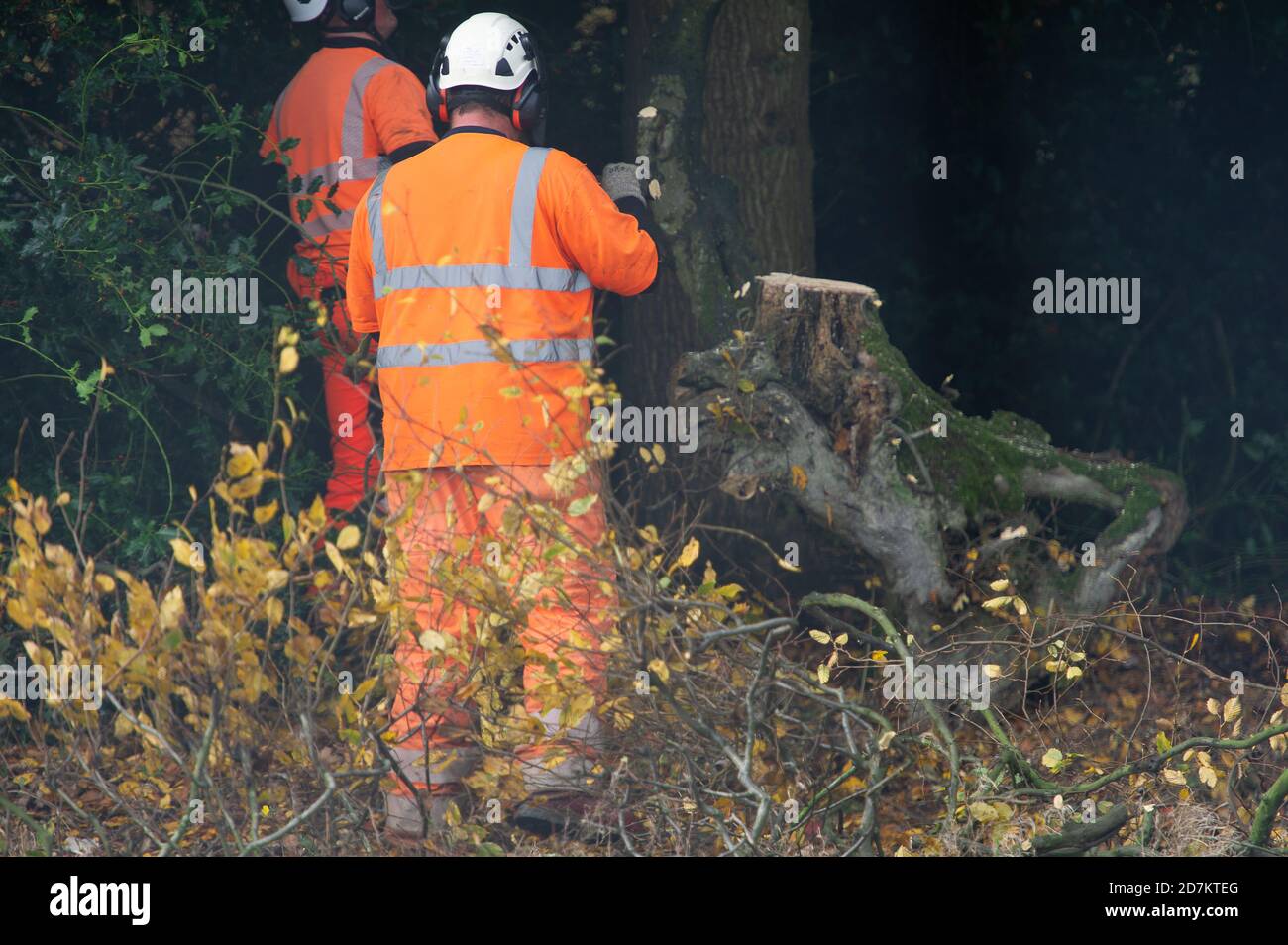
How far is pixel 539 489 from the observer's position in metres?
4.29

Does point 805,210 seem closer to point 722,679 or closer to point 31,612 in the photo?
point 722,679

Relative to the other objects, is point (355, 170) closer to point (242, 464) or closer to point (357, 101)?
point (357, 101)

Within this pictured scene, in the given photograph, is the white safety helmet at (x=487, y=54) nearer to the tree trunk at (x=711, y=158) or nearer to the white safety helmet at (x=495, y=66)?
the white safety helmet at (x=495, y=66)

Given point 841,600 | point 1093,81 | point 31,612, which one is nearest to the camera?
point 31,612

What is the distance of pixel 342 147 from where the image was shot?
202 inches

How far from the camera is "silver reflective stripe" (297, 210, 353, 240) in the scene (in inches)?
200

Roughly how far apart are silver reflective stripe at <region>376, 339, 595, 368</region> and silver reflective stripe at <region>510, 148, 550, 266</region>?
223 mm

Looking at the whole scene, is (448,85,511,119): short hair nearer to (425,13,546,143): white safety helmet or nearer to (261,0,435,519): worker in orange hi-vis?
(425,13,546,143): white safety helmet

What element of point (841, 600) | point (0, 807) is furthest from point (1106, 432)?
point (0, 807)

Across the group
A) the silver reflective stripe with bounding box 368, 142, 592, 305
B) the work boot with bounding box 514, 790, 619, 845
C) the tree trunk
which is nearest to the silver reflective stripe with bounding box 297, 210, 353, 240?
the silver reflective stripe with bounding box 368, 142, 592, 305

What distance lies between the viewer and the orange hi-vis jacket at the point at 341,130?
5062 mm

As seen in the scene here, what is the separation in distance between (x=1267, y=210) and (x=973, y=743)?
113 inches

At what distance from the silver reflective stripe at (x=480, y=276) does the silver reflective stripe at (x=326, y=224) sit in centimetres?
87

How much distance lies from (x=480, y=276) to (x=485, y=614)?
1042 mm
